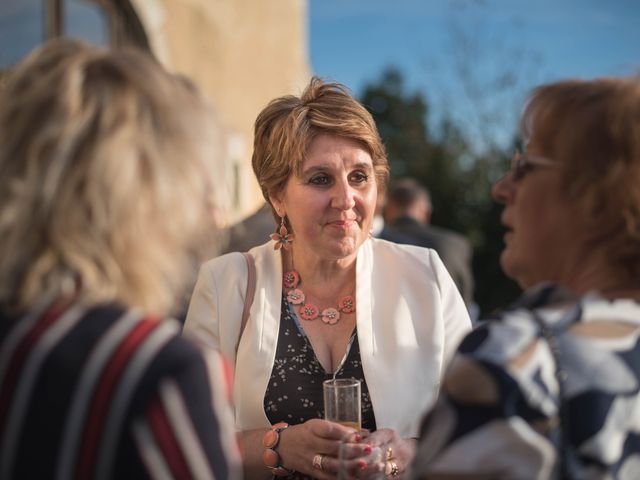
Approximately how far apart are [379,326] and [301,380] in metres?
0.34

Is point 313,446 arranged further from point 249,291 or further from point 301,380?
point 249,291

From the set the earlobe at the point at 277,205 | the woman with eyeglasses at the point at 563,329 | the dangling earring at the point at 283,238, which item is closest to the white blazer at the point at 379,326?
the dangling earring at the point at 283,238

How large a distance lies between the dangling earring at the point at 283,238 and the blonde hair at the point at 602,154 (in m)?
1.45

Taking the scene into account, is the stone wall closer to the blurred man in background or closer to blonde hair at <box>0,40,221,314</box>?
the blurred man in background

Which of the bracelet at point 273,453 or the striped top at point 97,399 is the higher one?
the striped top at point 97,399

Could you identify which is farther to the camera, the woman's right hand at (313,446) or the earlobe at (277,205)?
the earlobe at (277,205)

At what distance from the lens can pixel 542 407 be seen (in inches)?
45.5

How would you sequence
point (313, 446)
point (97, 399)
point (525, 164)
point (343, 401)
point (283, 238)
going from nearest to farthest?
point (97, 399), point (525, 164), point (343, 401), point (313, 446), point (283, 238)

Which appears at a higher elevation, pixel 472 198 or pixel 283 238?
pixel 283 238

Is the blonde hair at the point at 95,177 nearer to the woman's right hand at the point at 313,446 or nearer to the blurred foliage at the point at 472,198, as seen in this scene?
the woman's right hand at the point at 313,446

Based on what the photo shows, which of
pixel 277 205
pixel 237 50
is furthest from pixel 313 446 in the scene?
pixel 237 50

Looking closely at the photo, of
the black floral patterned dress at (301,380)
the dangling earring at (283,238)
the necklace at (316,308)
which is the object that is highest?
the dangling earring at (283,238)

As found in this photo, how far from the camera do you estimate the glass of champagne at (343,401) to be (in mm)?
1911

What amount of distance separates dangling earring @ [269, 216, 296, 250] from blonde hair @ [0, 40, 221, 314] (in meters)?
1.43
